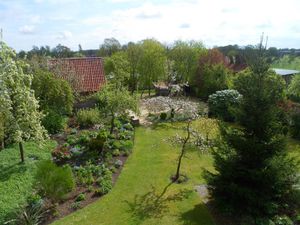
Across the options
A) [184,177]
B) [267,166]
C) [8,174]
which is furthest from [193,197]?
[8,174]

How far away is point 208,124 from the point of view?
2072cm

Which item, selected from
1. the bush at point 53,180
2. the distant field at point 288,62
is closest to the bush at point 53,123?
the bush at point 53,180

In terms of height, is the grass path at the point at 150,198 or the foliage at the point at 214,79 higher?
the foliage at the point at 214,79

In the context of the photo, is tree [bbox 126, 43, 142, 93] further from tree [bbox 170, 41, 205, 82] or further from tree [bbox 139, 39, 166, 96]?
tree [bbox 170, 41, 205, 82]

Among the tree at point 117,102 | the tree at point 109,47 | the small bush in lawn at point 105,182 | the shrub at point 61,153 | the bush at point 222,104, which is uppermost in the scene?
the tree at point 109,47

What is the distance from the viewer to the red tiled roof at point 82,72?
84.4 ft

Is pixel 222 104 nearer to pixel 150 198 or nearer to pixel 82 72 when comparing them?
pixel 82 72

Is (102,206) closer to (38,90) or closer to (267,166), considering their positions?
(267,166)

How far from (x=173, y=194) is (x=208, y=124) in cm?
795

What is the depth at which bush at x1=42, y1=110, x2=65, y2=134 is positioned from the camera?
21312 mm

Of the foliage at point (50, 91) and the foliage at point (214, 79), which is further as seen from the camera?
the foliage at point (214, 79)

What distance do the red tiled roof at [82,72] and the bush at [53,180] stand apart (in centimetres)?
1364

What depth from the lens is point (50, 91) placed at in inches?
833

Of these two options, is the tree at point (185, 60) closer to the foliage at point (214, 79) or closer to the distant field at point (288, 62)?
the foliage at point (214, 79)
